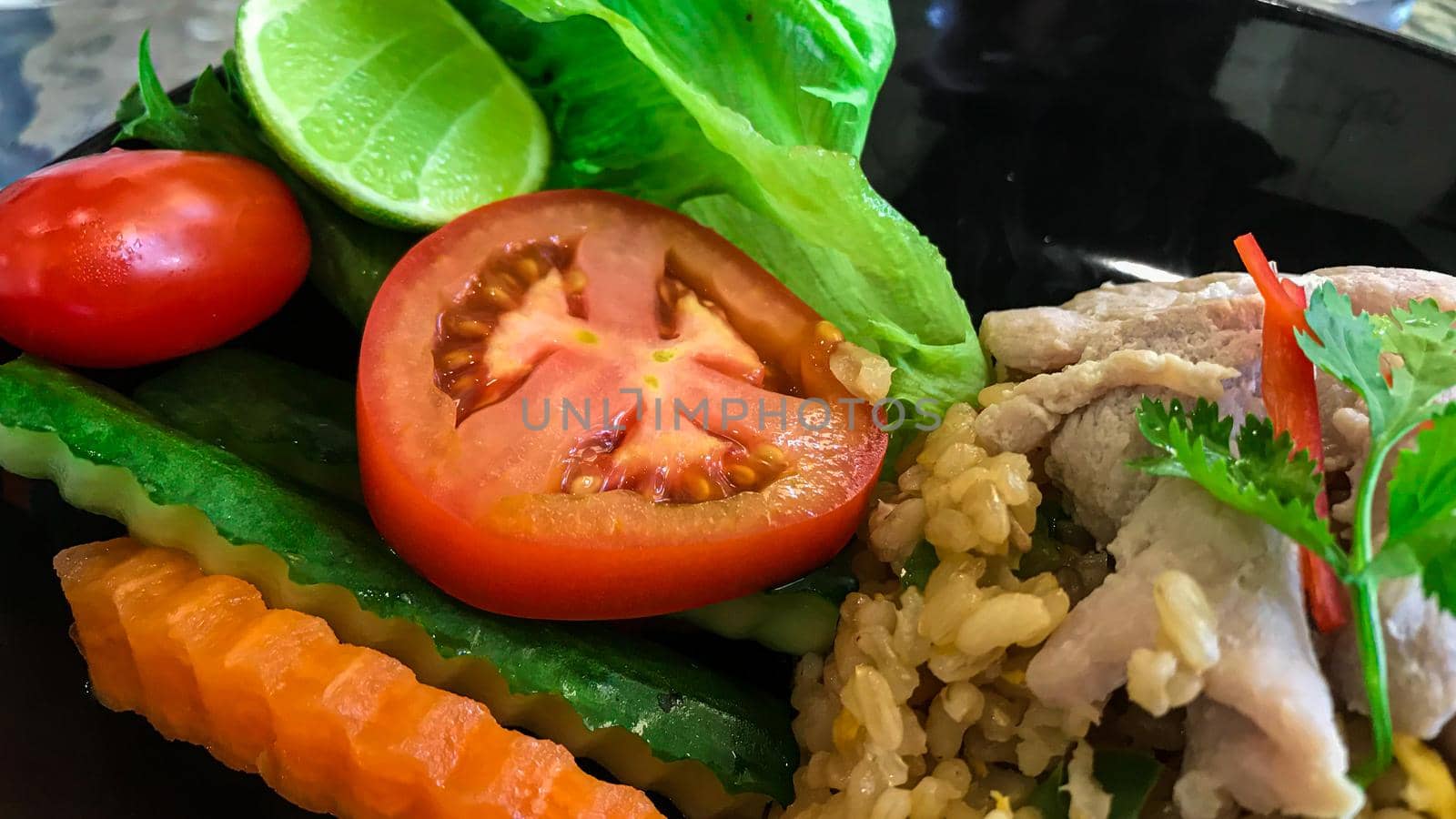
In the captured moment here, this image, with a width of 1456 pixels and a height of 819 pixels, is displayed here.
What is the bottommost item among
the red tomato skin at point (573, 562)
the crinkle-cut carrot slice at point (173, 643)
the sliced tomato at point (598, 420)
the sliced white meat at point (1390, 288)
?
the crinkle-cut carrot slice at point (173, 643)

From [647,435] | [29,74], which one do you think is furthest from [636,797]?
[29,74]

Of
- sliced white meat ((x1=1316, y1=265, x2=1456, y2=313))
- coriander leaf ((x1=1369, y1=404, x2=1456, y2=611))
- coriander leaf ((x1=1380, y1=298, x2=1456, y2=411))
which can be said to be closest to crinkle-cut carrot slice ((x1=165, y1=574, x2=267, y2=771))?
coriander leaf ((x1=1369, y1=404, x2=1456, y2=611))

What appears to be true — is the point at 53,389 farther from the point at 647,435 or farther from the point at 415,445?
the point at 647,435

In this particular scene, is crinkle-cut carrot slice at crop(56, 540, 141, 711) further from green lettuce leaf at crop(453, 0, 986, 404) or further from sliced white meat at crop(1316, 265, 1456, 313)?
sliced white meat at crop(1316, 265, 1456, 313)

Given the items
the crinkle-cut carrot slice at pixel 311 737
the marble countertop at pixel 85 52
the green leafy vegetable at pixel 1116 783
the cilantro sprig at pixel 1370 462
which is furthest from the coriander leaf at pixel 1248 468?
the marble countertop at pixel 85 52

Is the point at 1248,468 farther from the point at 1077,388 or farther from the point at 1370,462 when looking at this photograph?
the point at 1077,388

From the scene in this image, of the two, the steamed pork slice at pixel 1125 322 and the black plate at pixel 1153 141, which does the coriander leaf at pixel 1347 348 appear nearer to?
the steamed pork slice at pixel 1125 322
